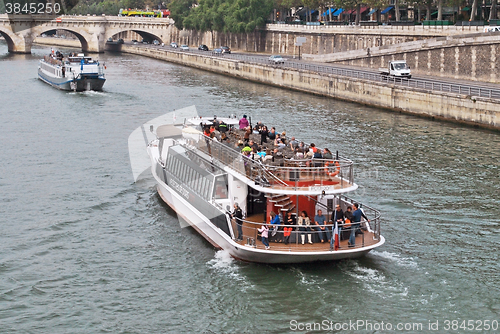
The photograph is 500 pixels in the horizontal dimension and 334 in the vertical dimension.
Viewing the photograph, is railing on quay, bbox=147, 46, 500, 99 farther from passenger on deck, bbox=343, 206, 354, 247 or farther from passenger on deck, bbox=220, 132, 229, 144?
passenger on deck, bbox=343, 206, 354, 247

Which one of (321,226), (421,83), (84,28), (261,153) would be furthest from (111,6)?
(321,226)

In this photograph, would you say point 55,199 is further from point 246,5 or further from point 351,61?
point 246,5

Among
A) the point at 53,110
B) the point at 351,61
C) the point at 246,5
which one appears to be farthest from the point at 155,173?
the point at 246,5

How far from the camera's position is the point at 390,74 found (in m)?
59.2

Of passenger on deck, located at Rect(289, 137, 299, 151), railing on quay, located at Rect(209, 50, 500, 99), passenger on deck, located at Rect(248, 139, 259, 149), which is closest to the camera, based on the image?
passenger on deck, located at Rect(248, 139, 259, 149)

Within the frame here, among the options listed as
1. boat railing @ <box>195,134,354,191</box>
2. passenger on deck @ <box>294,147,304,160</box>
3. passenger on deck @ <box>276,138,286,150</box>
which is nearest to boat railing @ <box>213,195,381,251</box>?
boat railing @ <box>195,134,354,191</box>

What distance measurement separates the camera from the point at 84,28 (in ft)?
424

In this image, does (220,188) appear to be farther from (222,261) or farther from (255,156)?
(222,261)

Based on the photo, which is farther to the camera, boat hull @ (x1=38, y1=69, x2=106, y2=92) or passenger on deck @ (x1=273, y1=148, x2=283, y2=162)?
boat hull @ (x1=38, y1=69, x2=106, y2=92)

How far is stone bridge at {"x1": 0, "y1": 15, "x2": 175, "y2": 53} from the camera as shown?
120562 mm

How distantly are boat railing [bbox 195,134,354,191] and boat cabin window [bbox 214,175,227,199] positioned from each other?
0.64 meters

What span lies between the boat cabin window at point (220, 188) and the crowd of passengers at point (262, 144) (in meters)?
1.19

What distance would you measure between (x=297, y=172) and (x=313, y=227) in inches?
73.9

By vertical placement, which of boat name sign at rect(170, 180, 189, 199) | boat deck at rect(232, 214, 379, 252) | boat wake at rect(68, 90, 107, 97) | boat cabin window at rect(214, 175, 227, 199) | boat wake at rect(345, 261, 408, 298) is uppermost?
boat wake at rect(68, 90, 107, 97)
